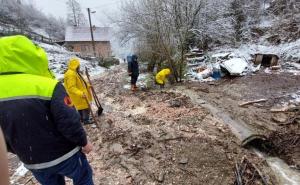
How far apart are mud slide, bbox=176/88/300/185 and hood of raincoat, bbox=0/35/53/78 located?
3682mm

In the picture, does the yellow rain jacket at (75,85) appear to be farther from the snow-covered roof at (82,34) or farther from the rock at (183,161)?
the snow-covered roof at (82,34)

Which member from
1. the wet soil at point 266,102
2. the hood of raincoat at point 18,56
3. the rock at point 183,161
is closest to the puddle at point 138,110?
the wet soil at point 266,102

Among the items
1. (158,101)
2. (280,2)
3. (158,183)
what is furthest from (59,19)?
(158,183)

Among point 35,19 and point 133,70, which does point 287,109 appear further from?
point 35,19

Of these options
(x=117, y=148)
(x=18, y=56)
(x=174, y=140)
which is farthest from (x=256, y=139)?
(x=18, y=56)

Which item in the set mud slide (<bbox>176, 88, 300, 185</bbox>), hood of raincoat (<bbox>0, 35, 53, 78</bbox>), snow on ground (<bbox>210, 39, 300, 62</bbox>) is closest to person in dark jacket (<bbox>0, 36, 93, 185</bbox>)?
hood of raincoat (<bbox>0, 35, 53, 78</bbox>)

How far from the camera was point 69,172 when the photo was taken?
9.18ft

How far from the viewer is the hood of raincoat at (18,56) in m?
2.40

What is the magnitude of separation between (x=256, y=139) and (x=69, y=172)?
12.0 feet

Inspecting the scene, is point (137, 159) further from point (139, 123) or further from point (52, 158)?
point (52, 158)

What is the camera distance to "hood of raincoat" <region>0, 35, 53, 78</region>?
Result: 240cm

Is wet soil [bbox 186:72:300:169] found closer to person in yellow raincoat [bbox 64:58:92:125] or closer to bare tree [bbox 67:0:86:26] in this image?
person in yellow raincoat [bbox 64:58:92:125]

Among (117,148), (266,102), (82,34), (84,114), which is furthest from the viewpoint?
(82,34)

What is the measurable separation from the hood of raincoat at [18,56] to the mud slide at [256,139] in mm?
3682
